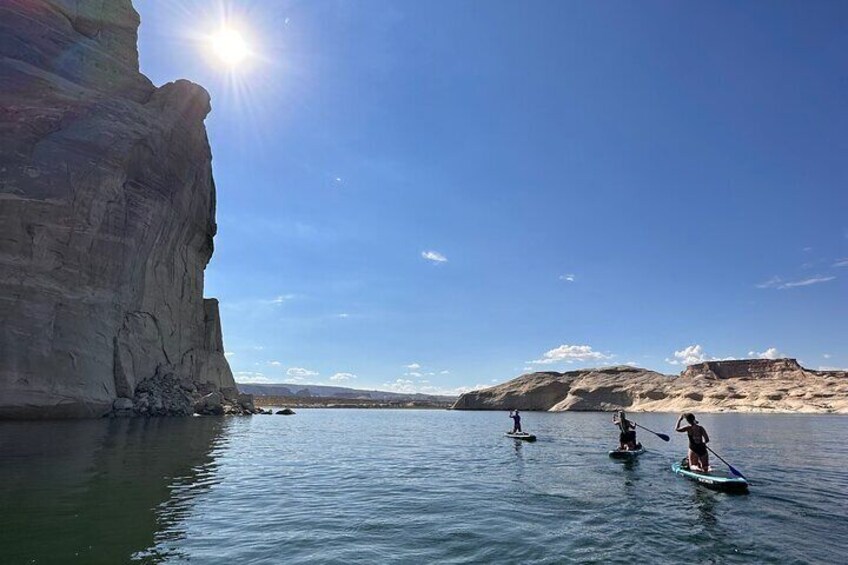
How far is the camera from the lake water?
10656 mm

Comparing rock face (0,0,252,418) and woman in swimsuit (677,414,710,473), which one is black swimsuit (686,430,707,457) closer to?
woman in swimsuit (677,414,710,473)

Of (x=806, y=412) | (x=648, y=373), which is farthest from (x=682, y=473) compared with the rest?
(x=648, y=373)

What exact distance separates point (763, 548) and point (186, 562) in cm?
1268

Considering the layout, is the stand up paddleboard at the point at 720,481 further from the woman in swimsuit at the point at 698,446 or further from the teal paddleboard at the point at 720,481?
the woman in swimsuit at the point at 698,446

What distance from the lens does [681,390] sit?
4806 inches

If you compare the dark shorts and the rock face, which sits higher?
the rock face

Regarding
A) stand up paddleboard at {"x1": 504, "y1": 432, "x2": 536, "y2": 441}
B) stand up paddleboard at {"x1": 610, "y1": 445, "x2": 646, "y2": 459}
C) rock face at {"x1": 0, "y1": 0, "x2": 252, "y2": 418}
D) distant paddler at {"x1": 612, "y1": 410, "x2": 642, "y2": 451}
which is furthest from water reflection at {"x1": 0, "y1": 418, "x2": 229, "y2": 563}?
stand up paddleboard at {"x1": 504, "y1": 432, "x2": 536, "y2": 441}

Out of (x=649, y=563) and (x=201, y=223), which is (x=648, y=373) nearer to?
(x=201, y=223)

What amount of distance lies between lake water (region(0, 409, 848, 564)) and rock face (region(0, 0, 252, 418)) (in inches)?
759

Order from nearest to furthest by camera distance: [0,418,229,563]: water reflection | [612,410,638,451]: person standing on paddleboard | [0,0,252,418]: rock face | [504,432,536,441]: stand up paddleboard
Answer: [0,418,229,563]: water reflection < [612,410,638,451]: person standing on paddleboard < [504,432,536,441]: stand up paddleboard < [0,0,252,418]: rock face

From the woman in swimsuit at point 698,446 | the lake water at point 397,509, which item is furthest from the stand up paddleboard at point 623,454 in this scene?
the woman in swimsuit at point 698,446

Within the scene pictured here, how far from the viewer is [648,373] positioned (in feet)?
465

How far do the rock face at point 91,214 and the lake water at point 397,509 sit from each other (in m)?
19.3

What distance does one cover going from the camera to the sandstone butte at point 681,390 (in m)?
105
